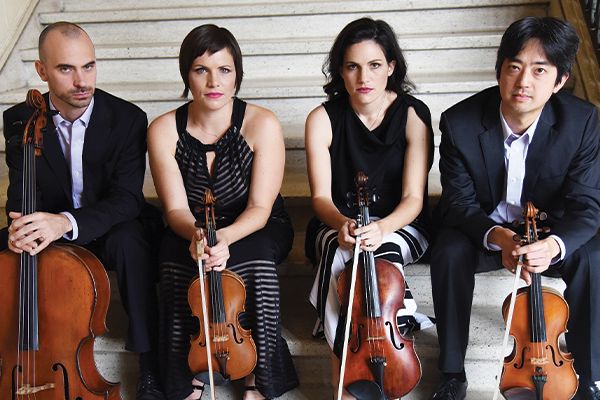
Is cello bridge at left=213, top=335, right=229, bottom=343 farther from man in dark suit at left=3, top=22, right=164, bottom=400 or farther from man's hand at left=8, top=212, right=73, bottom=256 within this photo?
man's hand at left=8, top=212, right=73, bottom=256

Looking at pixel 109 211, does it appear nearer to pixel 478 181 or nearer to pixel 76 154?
pixel 76 154

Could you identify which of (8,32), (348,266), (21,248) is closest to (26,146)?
(21,248)

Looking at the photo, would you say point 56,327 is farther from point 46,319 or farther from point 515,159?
point 515,159

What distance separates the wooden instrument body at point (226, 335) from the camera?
152cm

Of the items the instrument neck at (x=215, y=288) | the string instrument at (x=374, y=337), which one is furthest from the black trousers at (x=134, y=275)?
the string instrument at (x=374, y=337)

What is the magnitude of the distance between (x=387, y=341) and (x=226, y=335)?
0.47 meters

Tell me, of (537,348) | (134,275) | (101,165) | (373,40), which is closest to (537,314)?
(537,348)

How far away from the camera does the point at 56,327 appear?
1.49 metres

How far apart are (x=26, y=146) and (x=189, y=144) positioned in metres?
0.53

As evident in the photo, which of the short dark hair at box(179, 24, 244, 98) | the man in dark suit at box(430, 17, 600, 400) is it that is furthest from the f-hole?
the man in dark suit at box(430, 17, 600, 400)

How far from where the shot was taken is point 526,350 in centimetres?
144

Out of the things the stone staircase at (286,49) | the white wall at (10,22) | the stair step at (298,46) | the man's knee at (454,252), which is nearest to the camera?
the man's knee at (454,252)

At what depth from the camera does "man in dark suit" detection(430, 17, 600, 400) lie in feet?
5.11

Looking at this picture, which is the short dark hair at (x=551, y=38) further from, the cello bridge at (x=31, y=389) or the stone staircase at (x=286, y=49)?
the cello bridge at (x=31, y=389)
